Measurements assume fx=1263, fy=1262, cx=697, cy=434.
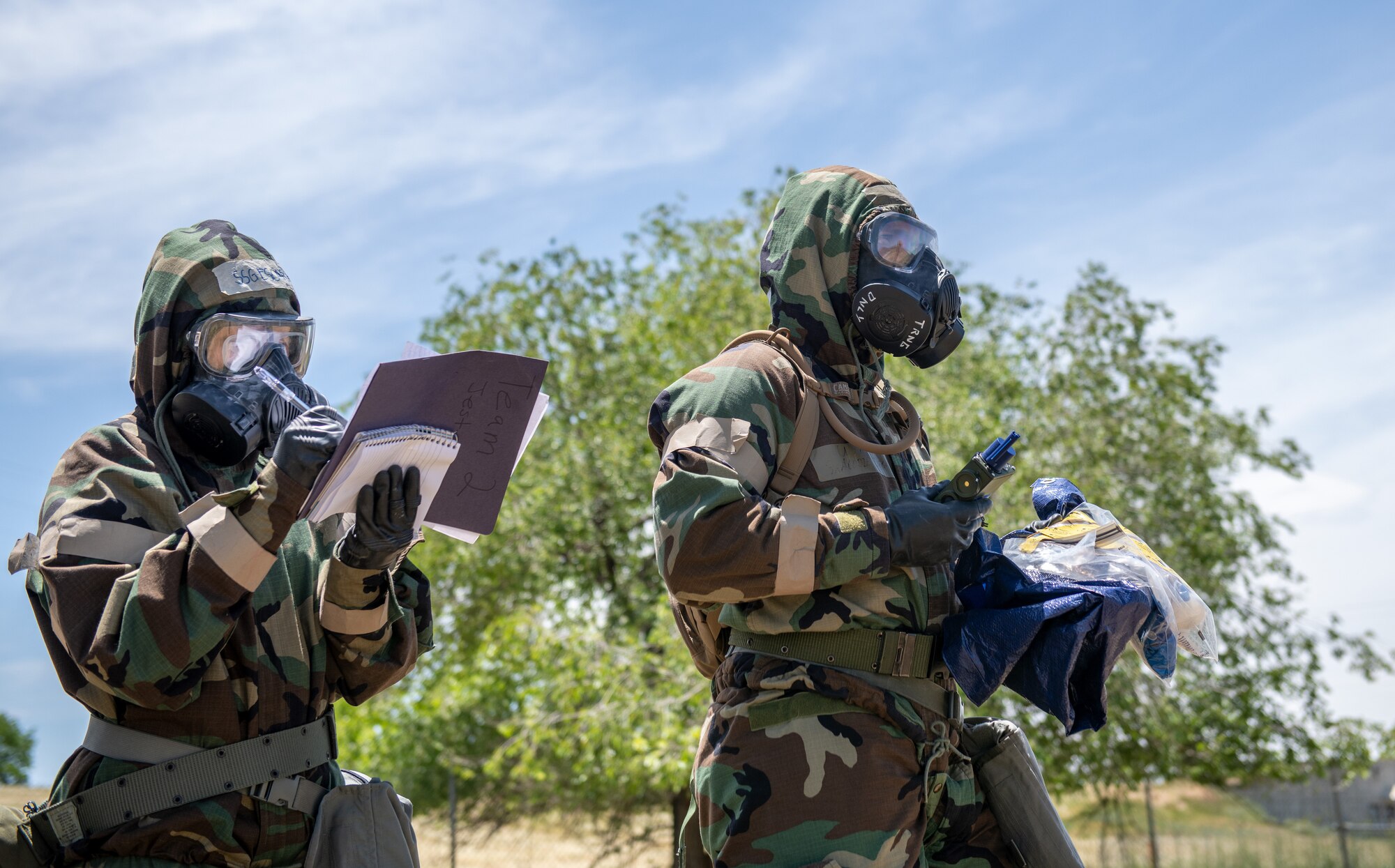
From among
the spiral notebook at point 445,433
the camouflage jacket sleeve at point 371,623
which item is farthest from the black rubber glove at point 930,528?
the camouflage jacket sleeve at point 371,623

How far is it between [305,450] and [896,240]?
55.4 inches

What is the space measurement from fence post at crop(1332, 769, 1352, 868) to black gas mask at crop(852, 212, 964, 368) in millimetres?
13036

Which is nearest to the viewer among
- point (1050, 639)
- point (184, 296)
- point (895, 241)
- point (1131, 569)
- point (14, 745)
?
point (1050, 639)

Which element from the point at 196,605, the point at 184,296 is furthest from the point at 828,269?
the point at 196,605

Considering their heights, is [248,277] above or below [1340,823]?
above

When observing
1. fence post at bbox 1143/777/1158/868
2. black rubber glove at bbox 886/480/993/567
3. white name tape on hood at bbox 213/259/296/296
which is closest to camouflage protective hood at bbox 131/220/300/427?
white name tape on hood at bbox 213/259/296/296

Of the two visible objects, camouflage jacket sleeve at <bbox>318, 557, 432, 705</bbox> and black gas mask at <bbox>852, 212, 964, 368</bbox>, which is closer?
camouflage jacket sleeve at <bbox>318, 557, 432, 705</bbox>

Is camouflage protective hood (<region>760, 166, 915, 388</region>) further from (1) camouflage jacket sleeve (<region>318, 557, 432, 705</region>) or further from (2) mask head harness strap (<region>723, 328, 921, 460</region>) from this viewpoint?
(1) camouflage jacket sleeve (<region>318, 557, 432, 705</region>)

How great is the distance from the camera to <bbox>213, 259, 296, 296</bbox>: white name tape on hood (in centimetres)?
283

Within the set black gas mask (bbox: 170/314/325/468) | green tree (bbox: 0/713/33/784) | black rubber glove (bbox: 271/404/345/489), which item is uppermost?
green tree (bbox: 0/713/33/784)

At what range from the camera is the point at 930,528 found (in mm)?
2543

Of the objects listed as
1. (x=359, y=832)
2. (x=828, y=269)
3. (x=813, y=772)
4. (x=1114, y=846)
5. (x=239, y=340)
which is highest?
(x=828, y=269)

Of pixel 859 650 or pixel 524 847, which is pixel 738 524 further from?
pixel 524 847

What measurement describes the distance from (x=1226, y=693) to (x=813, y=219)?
35.9ft
